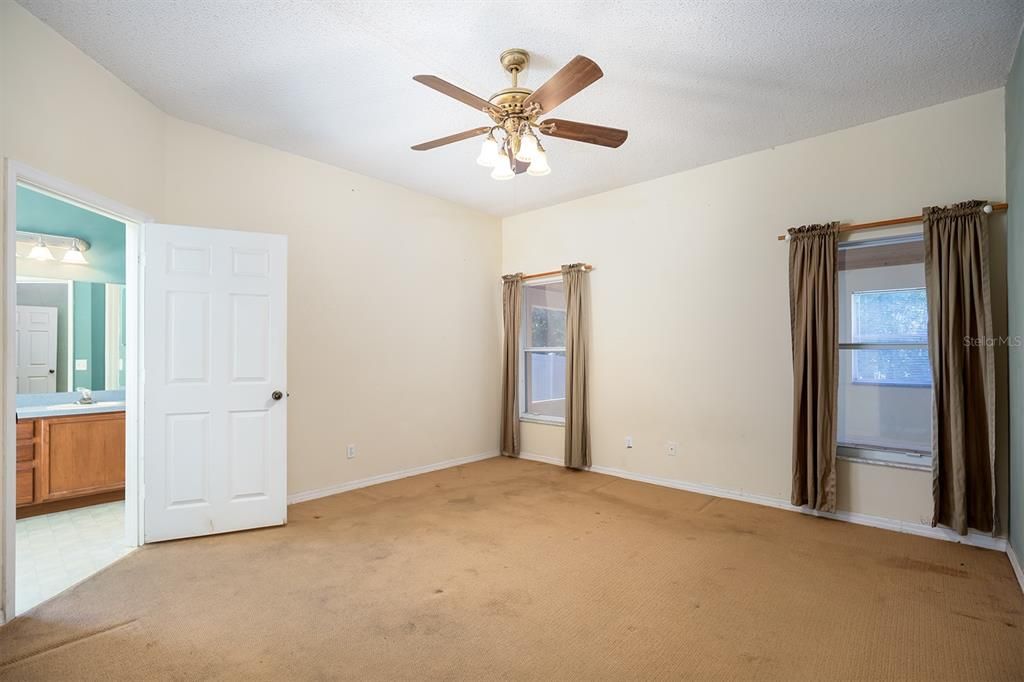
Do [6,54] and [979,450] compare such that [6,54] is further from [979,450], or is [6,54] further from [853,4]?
[979,450]

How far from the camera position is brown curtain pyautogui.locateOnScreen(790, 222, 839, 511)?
3564mm

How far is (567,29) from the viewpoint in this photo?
8.13 feet

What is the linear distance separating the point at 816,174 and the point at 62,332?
6505 millimetres

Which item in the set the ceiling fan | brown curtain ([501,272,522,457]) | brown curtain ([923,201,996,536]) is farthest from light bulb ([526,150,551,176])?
brown curtain ([501,272,522,457])

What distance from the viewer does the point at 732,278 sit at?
13.8 feet

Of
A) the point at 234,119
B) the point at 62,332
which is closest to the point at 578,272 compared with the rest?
the point at 234,119

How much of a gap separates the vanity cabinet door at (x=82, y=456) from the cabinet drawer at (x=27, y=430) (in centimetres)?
7

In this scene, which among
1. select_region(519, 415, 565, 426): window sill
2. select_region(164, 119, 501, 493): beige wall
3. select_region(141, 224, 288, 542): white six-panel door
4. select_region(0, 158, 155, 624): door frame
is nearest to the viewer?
select_region(0, 158, 155, 624): door frame

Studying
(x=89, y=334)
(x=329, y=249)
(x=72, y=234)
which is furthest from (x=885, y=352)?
(x=72, y=234)

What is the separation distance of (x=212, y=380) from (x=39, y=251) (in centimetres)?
248

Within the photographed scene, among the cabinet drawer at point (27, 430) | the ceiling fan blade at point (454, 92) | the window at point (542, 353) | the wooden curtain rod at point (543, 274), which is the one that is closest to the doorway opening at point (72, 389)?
the cabinet drawer at point (27, 430)

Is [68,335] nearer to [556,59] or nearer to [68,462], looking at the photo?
[68,462]

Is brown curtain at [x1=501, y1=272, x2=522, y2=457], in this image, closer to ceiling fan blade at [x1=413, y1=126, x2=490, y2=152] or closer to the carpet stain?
ceiling fan blade at [x1=413, y1=126, x2=490, y2=152]

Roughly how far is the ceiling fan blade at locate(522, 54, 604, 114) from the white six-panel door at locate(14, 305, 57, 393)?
4701mm
